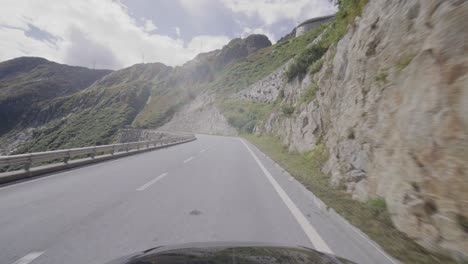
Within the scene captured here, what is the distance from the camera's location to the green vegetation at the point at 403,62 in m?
5.72

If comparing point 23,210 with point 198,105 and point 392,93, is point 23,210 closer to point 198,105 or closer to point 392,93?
point 392,93

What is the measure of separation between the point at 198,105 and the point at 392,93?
82351 millimetres

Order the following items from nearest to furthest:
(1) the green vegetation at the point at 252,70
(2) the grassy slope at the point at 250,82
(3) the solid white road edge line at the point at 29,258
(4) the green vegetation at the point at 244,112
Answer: (3) the solid white road edge line at the point at 29,258
(4) the green vegetation at the point at 244,112
(2) the grassy slope at the point at 250,82
(1) the green vegetation at the point at 252,70

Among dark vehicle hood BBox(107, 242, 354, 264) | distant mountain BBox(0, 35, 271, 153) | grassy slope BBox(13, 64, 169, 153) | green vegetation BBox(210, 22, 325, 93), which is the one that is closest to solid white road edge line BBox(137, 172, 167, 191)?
dark vehicle hood BBox(107, 242, 354, 264)

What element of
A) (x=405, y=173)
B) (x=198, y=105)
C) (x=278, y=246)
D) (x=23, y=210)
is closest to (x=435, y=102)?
(x=405, y=173)

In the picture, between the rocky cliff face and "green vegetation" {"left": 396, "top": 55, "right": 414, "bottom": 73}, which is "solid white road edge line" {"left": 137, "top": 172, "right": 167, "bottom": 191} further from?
"green vegetation" {"left": 396, "top": 55, "right": 414, "bottom": 73}

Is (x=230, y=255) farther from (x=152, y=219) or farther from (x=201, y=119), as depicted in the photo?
(x=201, y=119)

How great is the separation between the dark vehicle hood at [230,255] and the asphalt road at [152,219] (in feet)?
4.69

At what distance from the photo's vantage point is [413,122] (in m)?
4.61

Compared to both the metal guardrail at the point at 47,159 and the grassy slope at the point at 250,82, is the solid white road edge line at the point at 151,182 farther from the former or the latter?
the grassy slope at the point at 250,82

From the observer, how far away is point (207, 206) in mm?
5270

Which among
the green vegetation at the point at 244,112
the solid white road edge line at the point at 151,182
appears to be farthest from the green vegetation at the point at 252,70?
the solid white road edge line at the point at 151,182

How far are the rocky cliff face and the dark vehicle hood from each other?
2429 millimetres

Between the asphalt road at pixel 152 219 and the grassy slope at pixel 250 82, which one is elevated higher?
the grassy slope at pixel 250 82
